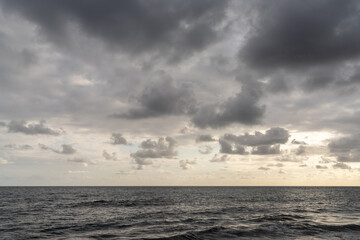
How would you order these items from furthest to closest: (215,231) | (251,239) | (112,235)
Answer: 1. (215,231)
2. (112,235)
3. (251,239)

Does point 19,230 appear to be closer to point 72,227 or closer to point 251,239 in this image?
point 72,227

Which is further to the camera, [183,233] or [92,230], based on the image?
[92,230]

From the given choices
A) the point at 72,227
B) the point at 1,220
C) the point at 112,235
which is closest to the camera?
the point at 112,235

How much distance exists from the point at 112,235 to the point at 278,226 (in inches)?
857

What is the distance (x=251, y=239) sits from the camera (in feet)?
95.1

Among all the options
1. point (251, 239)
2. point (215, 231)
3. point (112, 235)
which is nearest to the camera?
point (251, 239)

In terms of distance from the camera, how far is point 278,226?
120 ft

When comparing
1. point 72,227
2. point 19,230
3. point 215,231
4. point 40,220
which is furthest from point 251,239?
point 40,220

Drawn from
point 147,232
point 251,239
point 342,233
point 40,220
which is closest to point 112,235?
point 147,232

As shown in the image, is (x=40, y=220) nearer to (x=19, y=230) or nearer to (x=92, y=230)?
(x=19, y=230)

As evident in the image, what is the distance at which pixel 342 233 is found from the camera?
3247cm

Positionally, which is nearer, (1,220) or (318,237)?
(318,237)

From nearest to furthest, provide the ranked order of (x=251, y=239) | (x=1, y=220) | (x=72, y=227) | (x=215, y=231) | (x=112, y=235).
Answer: (x=251, y=239) < (x=112, y=235) < (x=215, y=231) < (x=72, y=227) < (x=1, y=220)

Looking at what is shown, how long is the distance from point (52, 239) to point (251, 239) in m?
21.4
